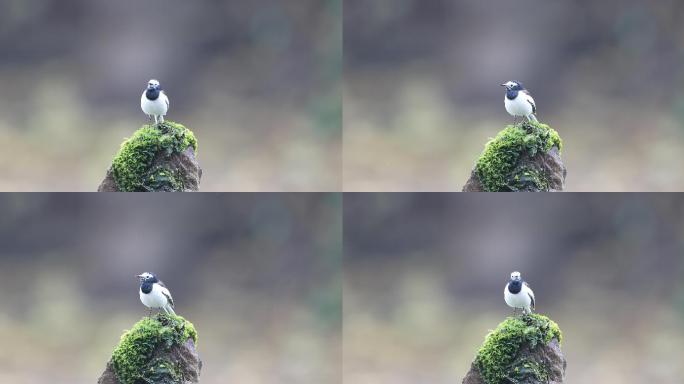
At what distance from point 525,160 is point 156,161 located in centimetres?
254

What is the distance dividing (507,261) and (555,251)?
1.20ft

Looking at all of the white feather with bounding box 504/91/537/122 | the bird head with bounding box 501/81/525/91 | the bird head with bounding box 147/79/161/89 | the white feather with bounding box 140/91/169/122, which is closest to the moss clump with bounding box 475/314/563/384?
the white feather with bounding box 504/91/537/122

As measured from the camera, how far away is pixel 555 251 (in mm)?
9641

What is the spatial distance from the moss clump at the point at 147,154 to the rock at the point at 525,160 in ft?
7.07

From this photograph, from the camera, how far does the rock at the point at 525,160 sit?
9031mm

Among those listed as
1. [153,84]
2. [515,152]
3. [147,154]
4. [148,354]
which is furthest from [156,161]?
[515,152]

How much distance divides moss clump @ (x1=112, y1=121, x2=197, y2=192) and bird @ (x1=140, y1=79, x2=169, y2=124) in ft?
0.45

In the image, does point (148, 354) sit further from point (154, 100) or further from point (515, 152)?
point (515, 152)

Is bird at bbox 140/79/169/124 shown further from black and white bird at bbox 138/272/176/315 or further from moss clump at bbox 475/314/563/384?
moss clump at bbox 475/314/563/384

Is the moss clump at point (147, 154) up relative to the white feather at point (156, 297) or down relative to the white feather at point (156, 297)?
up

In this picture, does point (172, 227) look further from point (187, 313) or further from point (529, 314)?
point (529, 314)

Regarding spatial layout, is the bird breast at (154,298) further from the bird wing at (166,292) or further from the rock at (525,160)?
the rock at (525,160)

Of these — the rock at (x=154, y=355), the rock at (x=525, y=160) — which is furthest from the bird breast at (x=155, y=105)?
the rock at (x=525, y=160)

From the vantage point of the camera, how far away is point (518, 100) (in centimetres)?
896
